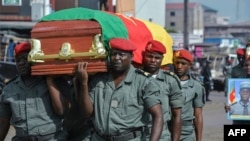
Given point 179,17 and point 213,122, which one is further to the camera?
point 179,17

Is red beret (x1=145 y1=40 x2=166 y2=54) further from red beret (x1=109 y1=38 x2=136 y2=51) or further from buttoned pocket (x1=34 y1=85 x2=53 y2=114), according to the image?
buttoned pocket (x1=34 y1=85 x2=53 y2=114)

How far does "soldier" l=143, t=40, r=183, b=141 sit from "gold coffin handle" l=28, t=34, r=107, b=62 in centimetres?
88

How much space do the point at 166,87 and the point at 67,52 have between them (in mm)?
1338

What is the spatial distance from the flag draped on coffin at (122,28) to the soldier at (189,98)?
0.24m

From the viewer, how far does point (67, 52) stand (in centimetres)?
509

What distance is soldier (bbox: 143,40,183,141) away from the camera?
5.87 meters

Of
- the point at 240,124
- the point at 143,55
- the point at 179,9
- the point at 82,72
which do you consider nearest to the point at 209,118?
the point at 240,124

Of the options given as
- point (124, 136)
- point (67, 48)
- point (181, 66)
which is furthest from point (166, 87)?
point (67, 48)

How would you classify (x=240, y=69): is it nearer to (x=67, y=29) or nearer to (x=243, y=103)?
(x=243, y=103)

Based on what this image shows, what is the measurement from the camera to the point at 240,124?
814 centimetres

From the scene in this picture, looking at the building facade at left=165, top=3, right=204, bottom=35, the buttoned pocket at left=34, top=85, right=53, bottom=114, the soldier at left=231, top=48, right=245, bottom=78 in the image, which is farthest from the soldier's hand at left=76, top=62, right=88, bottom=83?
the building facade at left=165, top=3, right=204, bottom=35

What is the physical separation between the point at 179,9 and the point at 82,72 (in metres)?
123

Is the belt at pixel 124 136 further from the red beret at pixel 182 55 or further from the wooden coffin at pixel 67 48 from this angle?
the red beret at pixel 182 55

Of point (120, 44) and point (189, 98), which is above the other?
point (120, 44)
